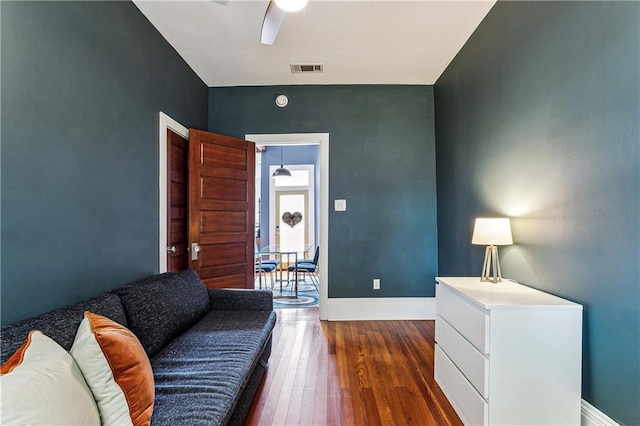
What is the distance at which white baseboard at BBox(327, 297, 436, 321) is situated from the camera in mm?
3580

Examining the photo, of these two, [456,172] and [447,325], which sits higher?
[456,172]

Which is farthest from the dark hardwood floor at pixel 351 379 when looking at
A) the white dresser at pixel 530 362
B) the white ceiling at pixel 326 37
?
the white ceiling at pixel 326 37

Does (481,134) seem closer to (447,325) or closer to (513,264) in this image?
(513,264)

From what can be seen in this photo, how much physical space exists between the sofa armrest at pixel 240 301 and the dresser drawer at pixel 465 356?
54.4 inches

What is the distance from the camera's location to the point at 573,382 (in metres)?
1.47

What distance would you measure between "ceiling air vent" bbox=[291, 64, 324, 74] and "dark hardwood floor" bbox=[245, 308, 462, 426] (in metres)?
2.89

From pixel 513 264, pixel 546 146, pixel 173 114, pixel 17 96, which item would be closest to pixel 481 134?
pixel 546 146

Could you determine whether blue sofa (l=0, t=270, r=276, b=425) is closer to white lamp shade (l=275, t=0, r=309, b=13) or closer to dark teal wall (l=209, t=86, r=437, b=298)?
dark teal wall (l=209, t=86, r=437, b=298)

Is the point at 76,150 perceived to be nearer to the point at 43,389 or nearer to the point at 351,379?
the point at 43,389

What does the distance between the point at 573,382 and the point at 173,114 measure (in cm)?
347

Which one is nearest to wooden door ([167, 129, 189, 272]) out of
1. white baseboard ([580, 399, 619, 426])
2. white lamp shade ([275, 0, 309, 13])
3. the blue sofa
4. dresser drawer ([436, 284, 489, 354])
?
the blue sofa

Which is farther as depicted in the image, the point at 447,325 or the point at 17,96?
the point at 447,325

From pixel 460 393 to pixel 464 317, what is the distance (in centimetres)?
48

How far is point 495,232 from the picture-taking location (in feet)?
6.35
